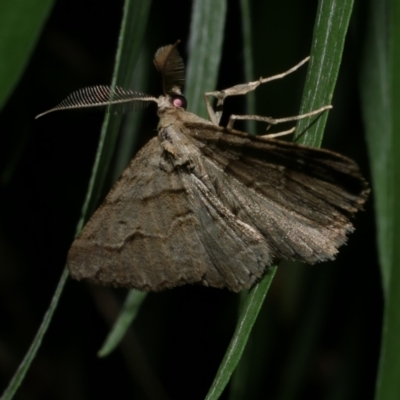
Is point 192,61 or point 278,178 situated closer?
point 278,178

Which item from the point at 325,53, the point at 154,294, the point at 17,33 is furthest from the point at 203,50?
the point at 154,294

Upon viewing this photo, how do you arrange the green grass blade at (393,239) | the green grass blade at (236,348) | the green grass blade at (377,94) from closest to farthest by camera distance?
the green grass blade at (236,348) → the green grass blade at (393,239) → the green grass blade at (377,94)

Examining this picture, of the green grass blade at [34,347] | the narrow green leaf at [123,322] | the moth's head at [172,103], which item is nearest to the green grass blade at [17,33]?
the moth's head at [172,103]

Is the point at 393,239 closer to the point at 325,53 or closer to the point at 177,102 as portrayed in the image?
the point at 325,53

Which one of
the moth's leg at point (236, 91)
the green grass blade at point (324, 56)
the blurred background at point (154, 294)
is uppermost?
the green grass blade at point (324, 56)

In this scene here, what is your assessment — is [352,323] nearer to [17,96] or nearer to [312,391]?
[312,391]

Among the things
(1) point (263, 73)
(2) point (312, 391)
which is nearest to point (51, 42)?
(1) point (263, 73)

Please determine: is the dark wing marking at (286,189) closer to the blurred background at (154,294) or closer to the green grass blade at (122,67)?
the green grass blade at (122,67)
